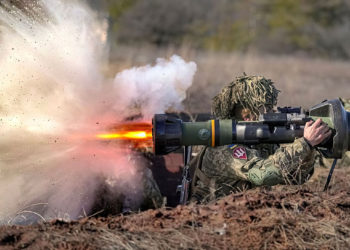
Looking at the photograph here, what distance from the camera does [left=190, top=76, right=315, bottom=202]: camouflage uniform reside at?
4285 mm

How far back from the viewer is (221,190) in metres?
4.88

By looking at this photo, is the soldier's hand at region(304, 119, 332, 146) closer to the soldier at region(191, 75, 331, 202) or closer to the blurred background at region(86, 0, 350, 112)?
the soldier at region(191, 75, 331, 202)

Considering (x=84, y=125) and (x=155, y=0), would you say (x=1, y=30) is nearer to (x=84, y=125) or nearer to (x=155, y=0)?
(x=84, y=125)

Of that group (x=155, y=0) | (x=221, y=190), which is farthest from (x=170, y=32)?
(x=221, y=190)

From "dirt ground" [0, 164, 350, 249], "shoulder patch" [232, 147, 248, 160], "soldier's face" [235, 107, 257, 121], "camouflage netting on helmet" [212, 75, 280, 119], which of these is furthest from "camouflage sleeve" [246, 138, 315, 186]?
"camouflage netting on helmet" [212, 75, 280, 119]

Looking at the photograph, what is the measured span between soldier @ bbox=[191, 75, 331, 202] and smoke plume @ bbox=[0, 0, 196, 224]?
54.4 inches

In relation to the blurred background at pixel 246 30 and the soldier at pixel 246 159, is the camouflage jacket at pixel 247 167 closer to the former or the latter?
the soldier at pixel 246 159

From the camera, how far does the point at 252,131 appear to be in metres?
3.99

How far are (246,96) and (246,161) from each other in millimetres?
668

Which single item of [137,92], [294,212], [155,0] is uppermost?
[155,0]

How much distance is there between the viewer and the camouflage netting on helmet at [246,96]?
191 inches

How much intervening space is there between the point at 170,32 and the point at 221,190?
716 inches

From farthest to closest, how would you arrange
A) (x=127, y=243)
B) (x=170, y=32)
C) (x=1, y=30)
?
(x=170, y=32), (x=1, y=30), (x=127, y=243)

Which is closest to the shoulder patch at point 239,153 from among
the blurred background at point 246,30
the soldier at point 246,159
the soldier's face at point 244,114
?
the soldier at point 246,159
